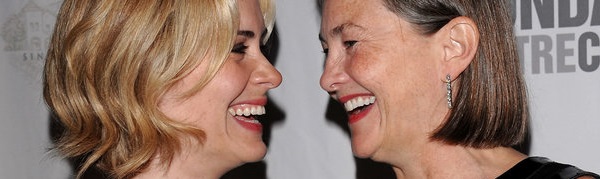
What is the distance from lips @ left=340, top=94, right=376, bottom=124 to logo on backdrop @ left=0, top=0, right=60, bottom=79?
123 cm

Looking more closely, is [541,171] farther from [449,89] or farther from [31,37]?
[31,37]

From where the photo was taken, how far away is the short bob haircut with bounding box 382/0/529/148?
5.65 feet

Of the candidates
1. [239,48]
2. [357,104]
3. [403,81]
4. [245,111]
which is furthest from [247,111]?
[403,81]

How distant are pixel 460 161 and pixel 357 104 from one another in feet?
0.78

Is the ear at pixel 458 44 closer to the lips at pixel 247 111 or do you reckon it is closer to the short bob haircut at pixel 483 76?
the short bob haircut at pixel 483 76

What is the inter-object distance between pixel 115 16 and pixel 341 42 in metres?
0.44

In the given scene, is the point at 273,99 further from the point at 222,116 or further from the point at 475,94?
the point at 475,94

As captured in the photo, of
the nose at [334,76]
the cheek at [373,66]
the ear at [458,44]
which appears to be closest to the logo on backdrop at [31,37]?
the nose at [334,76]

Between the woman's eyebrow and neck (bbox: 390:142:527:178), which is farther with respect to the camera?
the woman's eyebrow

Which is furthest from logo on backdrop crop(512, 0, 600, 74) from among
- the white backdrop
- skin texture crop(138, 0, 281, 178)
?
skin texture crop(138, 0, 281, 178)

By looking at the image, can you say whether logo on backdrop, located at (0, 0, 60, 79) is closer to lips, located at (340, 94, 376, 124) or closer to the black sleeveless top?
lips, located at (340, 94, 376, 124)

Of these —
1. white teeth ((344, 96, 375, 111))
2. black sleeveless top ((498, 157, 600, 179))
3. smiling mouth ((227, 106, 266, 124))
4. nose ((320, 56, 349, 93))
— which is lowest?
black sleeveless top ((498, 157, 600, 179))

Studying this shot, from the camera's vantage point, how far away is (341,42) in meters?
1.86

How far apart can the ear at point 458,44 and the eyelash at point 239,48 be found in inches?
16.6
